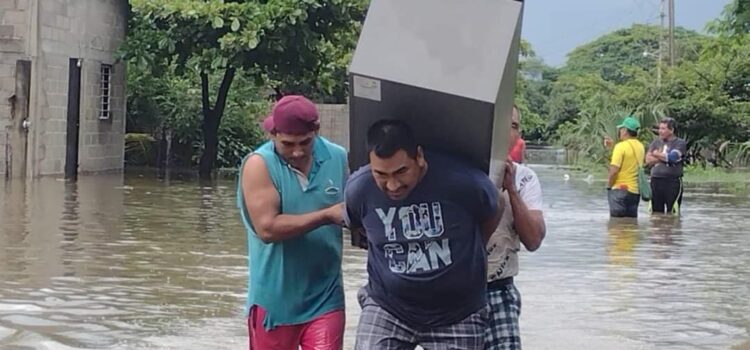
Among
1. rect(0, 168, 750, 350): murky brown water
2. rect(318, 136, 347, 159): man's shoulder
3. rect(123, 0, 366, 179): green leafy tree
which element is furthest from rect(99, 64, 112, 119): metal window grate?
rect(318, 136, 347, 159): man's shoulder

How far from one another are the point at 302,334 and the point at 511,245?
0.98 m

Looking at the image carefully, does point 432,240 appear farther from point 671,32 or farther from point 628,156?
point 671,32

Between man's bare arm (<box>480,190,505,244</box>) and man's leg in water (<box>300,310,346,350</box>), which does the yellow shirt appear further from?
man's bare arm (<box>480,190,505,244</box>)

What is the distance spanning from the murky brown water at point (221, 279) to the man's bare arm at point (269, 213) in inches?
107

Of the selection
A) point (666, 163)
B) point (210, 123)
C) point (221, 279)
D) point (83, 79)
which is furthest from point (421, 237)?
point (210, 123)

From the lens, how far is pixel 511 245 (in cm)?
520

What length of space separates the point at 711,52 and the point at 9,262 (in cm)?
3312

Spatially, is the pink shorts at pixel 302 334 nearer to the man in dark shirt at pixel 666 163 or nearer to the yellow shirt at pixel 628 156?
the yellow shirt at pixel 628 156

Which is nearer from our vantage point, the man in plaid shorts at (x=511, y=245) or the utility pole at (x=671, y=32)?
the man in plaid shorts at (x=511, y=245)

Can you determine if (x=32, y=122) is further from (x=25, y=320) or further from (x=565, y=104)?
(x=565, y=104)

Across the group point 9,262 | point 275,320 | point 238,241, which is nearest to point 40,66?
point 238,241

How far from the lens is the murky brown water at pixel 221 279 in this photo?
7934 mm

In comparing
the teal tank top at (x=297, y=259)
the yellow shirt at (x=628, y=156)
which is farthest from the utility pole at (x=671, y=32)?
the teal tank top at (x=297, y=259)

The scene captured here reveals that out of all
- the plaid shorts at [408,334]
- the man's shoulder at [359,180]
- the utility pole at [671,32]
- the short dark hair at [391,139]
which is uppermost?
the utility pole at [671,32]
